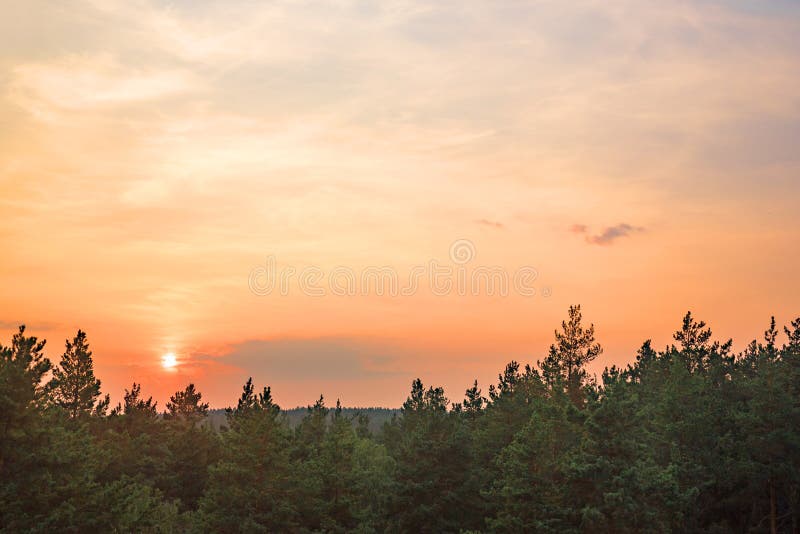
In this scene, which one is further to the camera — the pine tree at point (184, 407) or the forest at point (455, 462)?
the pine tree at point (184, 407)

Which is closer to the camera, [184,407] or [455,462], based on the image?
[455,462]

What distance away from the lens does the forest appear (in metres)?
39.8

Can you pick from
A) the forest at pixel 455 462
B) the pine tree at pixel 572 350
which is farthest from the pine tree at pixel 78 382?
the pine tree at pixel 572 350

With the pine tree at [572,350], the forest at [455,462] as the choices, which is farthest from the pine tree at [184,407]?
the pine tree at [572,350]

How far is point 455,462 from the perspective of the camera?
51812 millimetres

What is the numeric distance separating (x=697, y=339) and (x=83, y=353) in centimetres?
6538

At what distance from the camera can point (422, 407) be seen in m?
54.3

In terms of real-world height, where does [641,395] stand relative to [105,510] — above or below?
above

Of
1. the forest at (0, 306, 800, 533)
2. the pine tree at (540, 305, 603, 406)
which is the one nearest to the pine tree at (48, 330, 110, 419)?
the forest at (0, 306, 800, 533)

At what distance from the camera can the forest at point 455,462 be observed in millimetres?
39844

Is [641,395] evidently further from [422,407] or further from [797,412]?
[422,407]

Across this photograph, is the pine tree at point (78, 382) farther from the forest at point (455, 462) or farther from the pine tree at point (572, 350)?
the pine tree at point (572, 350)

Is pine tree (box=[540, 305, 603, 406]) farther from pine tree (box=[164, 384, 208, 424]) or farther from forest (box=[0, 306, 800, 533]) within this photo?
pine tree (box=[164, 384, 208, 424])

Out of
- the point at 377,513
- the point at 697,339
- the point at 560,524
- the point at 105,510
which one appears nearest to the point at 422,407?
the point at 377,513
